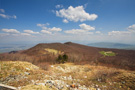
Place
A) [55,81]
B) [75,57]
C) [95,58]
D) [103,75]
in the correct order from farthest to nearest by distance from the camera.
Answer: [75,57] < [95,58] < [103,75] < [55,81]

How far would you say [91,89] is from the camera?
18.5 ft

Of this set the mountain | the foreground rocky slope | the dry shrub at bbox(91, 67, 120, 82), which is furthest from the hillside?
the foreground rocky slope

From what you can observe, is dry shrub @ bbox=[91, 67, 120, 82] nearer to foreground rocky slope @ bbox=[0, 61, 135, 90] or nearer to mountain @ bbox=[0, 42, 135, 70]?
foreground rocky slope @ bbox=[0, 61, 135, 90]

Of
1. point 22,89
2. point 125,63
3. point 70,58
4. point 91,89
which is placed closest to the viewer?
point 22,89

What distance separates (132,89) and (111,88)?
1.94 m

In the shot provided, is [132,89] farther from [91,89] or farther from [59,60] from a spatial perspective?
[59,60]

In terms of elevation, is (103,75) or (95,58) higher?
(103,75)

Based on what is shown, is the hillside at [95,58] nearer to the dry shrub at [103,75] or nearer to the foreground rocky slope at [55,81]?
the dry shrub at [103,75]

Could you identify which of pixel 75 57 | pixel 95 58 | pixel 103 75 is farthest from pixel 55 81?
pixel 95 58

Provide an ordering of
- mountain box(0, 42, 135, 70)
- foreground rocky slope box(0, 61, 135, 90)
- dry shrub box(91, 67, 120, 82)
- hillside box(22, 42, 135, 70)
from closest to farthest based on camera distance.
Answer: foreground rocky slope box(0, 61, 135, 90) → dry shrub box(91, 67, 120, 82) → mountain box(0, 42, 135, 70) → hillside box(22, 42, 135, 70)

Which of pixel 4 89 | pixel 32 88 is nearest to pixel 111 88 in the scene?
pixel 32 88

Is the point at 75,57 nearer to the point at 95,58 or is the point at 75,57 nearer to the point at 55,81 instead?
the point at 95,58

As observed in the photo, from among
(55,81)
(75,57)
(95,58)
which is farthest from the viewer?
(75,57)

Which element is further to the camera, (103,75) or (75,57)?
(75,57)
